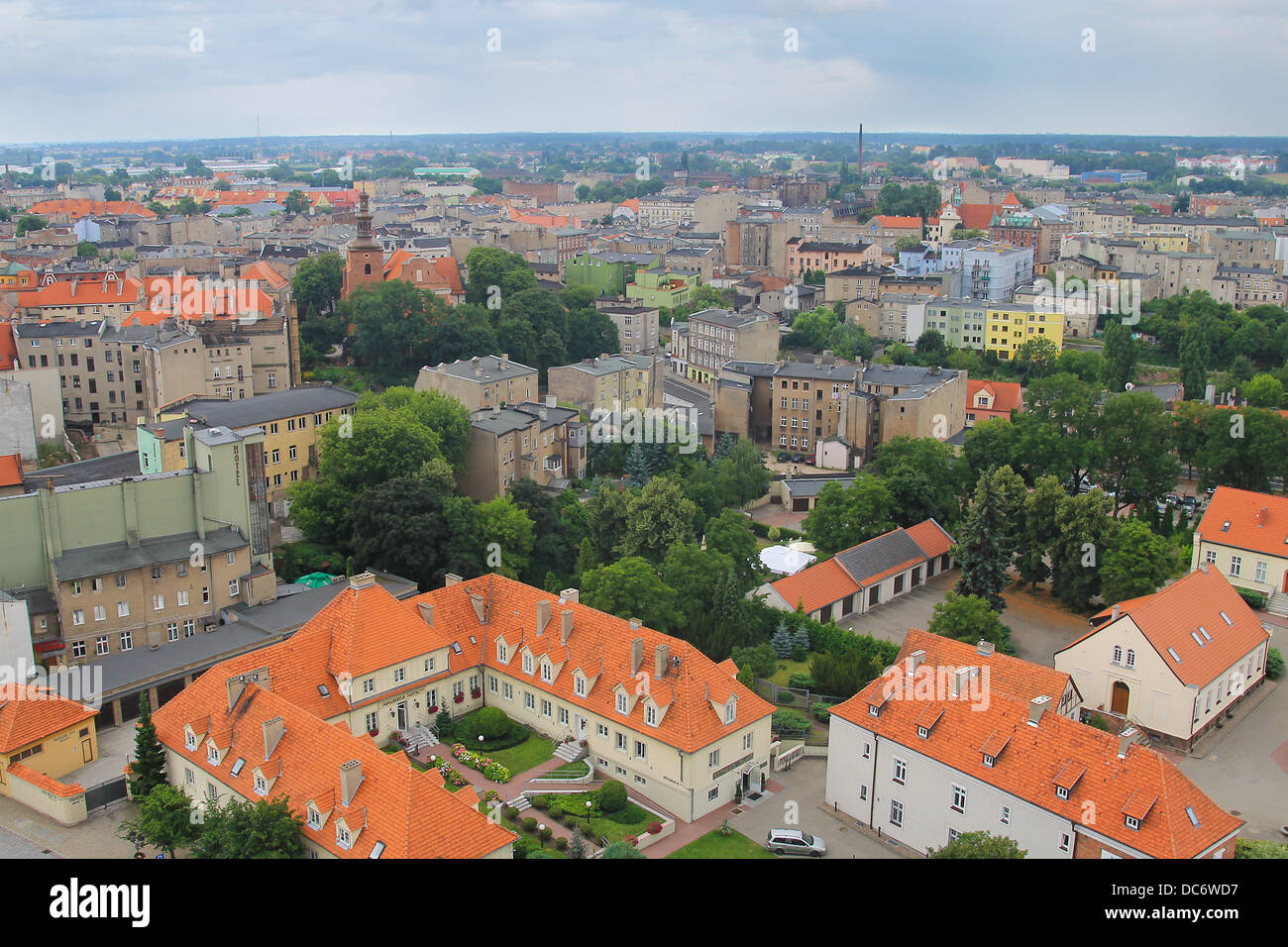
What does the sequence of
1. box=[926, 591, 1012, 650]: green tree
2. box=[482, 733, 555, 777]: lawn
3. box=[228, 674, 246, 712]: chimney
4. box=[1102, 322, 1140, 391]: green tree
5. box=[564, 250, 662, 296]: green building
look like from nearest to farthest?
box=[228, 674, 246, 712]: chimney
box=[482, 733, 555, 777]: lawn
box=[926, 591, 1012, 650]: green tree
box=[1102, 322, 1140, 391]: green tree
box=[564, 250, 662, 296]: green building

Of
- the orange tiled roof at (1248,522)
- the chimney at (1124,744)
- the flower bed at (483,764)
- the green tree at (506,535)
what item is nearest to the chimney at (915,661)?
the chimney at (1124,744)

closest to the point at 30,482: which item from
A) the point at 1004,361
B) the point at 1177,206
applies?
the point at 1004,361

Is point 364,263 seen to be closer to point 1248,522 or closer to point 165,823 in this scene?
point 165,823

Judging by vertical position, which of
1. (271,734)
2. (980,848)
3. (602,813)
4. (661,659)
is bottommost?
(602,813)

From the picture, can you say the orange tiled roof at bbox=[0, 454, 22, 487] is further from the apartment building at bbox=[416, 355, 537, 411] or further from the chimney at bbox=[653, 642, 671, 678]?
the chimney at bbox=[653, 642, 671, 678]

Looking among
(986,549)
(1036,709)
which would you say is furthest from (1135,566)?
(1036,709)

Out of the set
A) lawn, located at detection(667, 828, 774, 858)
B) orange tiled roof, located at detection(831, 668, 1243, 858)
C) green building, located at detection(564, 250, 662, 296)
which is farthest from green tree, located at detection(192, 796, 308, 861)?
green building, located at detection(564, 250, 662, 296)

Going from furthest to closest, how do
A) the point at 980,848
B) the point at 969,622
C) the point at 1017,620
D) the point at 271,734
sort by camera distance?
the point at 1017,620, the point at 969,622, the point at 271,734, the point at 980,848

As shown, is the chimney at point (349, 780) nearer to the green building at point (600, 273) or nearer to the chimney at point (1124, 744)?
the chimney at point (1124, 744)
